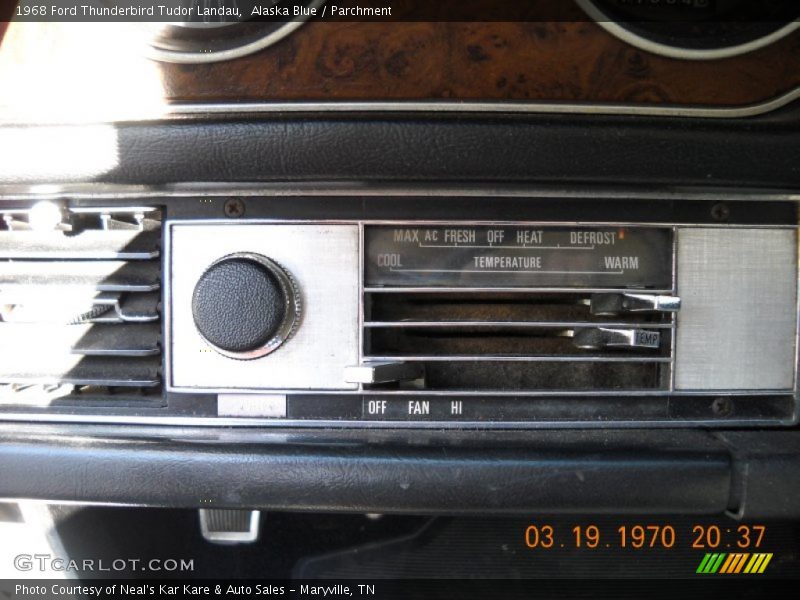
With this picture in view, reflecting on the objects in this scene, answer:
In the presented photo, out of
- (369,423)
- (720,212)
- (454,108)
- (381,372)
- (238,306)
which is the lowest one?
(369,423)

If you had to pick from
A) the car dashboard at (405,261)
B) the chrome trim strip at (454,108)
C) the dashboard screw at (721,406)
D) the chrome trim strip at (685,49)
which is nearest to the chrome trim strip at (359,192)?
the car dashboard at (405,261)

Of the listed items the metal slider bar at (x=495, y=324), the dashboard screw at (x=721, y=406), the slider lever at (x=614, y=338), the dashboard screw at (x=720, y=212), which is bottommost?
the dashboard screw at (x=721, y=406)

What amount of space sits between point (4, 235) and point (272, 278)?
566mm

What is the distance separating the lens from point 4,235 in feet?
3.76

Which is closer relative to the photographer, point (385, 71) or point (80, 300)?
point (385, 71)

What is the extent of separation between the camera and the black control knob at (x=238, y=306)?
1022 millimetres

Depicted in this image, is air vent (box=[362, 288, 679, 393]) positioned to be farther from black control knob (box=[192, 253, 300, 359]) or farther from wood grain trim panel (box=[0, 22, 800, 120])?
wood grain trim panel (box=[0, 22, 800, 120])

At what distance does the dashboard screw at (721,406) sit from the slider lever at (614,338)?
168 millimetres

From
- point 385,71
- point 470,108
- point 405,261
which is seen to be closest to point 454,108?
point 470,108

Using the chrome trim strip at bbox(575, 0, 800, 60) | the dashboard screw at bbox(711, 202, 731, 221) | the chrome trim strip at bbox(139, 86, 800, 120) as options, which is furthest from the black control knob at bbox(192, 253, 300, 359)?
the dashboard screw at bbox(711, 202, 731, 221)

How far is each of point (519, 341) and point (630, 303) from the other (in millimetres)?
216

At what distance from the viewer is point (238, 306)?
40.2 inches

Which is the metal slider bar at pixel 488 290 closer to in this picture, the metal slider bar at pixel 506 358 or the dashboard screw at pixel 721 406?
the metal slider bar at pixel 506 358

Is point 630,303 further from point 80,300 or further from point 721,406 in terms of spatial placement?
point 80,300
